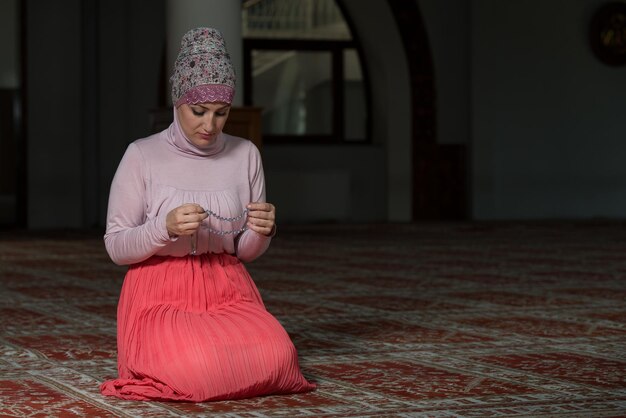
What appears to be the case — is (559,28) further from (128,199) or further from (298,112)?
(128,199)

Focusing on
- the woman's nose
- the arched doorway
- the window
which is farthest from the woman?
the arched doorway

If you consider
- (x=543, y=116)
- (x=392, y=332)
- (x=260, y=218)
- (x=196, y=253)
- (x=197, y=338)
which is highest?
(x=543, y=116)

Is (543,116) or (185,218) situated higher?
(543,116)

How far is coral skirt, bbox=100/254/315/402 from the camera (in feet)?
11.3

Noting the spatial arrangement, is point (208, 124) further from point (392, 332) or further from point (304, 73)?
point (304, 73)

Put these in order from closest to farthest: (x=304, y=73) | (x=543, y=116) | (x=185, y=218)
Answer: (x=185, y=218) → (x=304, y=73) → (x=543, y=116)

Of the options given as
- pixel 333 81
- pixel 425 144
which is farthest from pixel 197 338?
pixel 333 81

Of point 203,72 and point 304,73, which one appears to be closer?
point 203,72

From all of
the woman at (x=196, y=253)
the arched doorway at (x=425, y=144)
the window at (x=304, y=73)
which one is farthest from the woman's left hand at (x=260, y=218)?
the arched doorway at (x=425, y=144)

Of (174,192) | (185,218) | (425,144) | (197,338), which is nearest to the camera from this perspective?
(185,218)

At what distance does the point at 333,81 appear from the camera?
16078 millimetres

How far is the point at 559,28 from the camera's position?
16.3 m

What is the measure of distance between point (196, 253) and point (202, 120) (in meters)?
0.38

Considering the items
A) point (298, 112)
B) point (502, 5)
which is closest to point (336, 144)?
point (298, 112)
